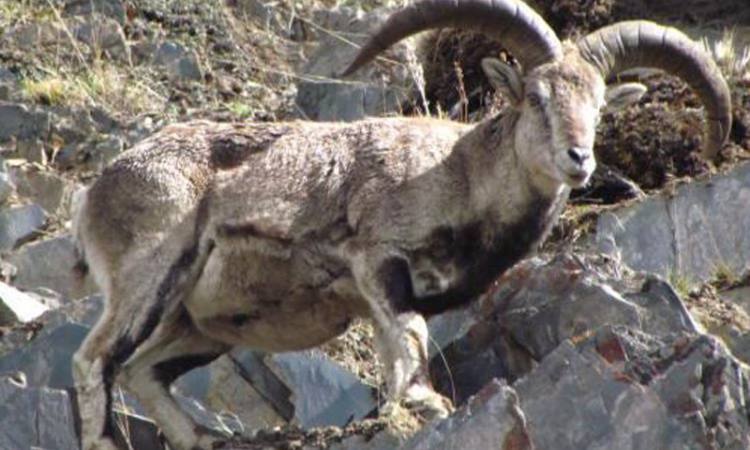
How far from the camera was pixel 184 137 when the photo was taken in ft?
51.8

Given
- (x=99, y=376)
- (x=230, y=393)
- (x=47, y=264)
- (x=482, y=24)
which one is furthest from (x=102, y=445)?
(x=47, y=264)

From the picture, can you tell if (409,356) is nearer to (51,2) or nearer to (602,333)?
(602,333)

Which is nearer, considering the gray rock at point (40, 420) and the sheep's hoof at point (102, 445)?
the sheep's hoof at point (102, 445)

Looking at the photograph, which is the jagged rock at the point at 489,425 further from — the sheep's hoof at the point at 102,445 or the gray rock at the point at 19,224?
the gray rock at the point at 19,224

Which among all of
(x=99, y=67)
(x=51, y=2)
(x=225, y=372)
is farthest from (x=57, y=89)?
(x=225, y=372)

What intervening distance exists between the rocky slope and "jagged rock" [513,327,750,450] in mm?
11

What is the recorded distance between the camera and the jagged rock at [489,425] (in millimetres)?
12656

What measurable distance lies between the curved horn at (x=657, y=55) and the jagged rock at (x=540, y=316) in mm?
1260

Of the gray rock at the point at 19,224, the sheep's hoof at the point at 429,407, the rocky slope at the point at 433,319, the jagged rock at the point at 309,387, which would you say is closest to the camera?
the rocky slope at the point at 433,319

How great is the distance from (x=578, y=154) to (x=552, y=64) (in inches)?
37.5

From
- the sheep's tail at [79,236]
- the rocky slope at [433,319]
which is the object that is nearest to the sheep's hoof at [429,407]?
the rocky slope at [433,319]

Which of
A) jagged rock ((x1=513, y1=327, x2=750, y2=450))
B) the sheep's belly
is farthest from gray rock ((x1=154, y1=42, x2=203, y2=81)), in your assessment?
jagged rock ((x1=513, y1=327, x2=750, y2=450))

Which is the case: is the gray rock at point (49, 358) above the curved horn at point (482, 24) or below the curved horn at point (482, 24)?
below

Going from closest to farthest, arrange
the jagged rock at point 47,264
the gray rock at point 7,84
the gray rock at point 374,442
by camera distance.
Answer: the gray rock at point 374,442
the jagged rock at point 47,264
the gray rock at point 7,84
